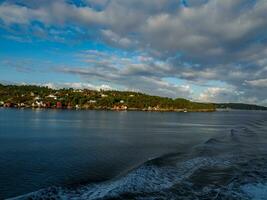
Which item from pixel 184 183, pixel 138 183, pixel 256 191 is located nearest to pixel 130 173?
pixel 138 183

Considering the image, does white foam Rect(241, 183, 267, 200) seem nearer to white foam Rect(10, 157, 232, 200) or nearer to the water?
the water

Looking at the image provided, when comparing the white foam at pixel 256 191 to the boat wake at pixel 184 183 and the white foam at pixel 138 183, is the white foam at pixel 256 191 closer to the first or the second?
the boat wake at pixel 184 183

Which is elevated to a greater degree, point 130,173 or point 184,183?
point 184,183

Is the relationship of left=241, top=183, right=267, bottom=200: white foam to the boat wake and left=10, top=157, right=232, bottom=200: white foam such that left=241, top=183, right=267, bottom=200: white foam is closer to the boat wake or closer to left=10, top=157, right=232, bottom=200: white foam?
the boat wake

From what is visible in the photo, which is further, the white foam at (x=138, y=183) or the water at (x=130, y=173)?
the water at (x=130, y=173)

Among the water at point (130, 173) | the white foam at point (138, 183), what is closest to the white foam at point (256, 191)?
the water at point (130, 173)

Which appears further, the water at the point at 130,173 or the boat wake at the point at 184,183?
the water at the point at 130,173

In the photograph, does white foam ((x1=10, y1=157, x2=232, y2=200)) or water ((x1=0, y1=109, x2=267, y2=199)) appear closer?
white foam ((x1=10, y1=157, x2=232, y2=200))

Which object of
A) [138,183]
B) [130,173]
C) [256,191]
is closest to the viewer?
[256,191]

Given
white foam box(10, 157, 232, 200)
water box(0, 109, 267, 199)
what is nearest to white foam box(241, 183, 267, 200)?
water box(0, 109, 267, 199)

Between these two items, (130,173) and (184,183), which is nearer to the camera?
(184,183)

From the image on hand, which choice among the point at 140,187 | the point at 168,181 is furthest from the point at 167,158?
the point at 140,187

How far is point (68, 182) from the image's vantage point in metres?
16.0

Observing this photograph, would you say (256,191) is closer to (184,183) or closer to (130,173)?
(184,183)
